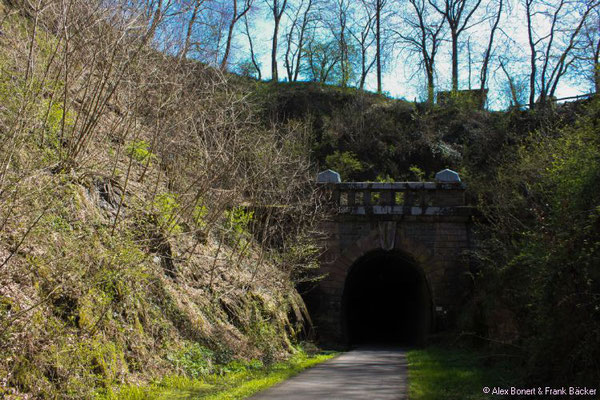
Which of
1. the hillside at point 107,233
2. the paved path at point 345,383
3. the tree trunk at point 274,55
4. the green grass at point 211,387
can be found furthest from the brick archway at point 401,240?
the tree trunk at point 274,55

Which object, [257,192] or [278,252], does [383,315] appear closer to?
[278,252]

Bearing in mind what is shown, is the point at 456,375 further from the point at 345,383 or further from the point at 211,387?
the point at 211,387

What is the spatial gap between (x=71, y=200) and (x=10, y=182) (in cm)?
197

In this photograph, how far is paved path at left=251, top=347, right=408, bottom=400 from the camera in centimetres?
740

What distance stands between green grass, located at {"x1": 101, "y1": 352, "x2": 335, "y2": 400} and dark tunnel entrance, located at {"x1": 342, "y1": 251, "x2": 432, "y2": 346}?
8.87 m

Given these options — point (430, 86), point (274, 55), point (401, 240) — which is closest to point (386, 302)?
point (401, 240)

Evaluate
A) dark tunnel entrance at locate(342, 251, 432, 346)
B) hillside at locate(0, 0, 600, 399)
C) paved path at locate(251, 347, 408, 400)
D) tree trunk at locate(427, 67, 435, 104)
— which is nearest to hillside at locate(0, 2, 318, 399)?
hillside at locate(0, 0, 600, 399)

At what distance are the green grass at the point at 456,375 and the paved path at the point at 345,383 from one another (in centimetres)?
26

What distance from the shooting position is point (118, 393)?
245 inches

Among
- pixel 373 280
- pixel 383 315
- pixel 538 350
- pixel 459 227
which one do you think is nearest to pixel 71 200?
pixel 538 350

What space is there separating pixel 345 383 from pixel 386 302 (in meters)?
20.1

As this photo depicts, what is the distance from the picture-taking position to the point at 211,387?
7629 millimetres

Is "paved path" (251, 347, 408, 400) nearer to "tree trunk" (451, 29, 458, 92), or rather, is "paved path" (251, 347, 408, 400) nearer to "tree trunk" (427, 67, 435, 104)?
"tree trunk" (427, 67, 435, 104)

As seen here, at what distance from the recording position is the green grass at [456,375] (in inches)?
310
